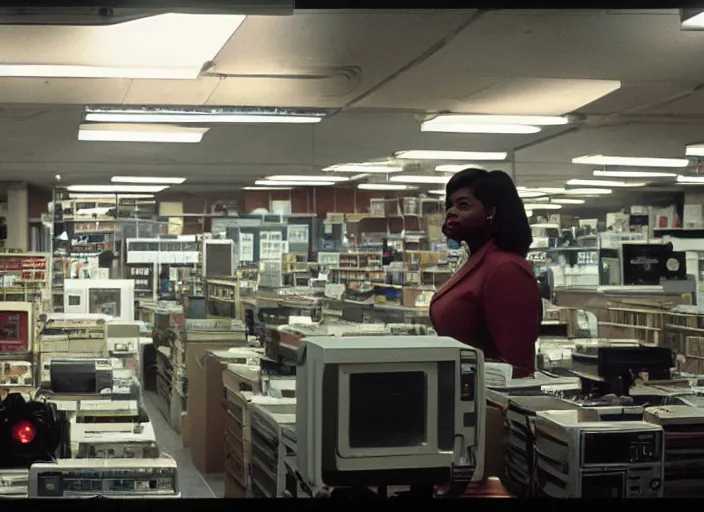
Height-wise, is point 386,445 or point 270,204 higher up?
point 270,204

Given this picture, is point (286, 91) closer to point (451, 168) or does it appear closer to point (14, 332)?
point (451, 168)

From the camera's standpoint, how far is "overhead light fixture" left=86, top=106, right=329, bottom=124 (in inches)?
162

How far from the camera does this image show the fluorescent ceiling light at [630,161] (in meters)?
4.74

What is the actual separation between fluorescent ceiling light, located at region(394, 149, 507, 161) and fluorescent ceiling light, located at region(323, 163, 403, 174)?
0.36 ft

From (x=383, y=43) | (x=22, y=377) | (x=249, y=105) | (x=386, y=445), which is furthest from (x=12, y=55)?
(x=386, y=445)

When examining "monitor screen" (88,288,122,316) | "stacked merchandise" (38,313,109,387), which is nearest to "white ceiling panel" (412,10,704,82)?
"monitor screen" (88,288,122,316)

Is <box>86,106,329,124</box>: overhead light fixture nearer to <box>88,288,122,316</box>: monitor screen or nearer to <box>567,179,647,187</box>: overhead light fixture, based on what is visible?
<box>88,288,122,316</box>: monitor screen

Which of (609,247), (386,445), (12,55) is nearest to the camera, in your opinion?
(386,445)

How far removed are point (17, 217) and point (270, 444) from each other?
2484 millimetres

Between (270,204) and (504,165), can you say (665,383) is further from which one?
(270,204)

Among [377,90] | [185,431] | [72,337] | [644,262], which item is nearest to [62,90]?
[377,90]

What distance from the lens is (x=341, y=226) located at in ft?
15.2

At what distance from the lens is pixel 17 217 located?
467 cm

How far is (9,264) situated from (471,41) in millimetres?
2955
